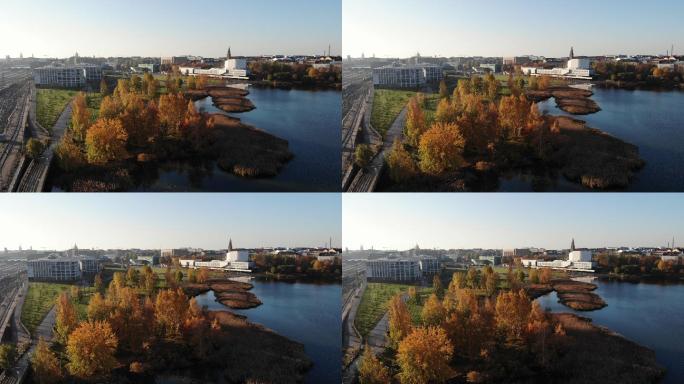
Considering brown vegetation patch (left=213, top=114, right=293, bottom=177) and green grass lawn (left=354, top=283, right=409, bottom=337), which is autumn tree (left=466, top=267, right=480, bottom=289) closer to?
green grass lawn (left=354, top=283, right=409, bottom=337)

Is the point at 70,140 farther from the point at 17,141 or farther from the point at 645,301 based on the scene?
the point at 645,301

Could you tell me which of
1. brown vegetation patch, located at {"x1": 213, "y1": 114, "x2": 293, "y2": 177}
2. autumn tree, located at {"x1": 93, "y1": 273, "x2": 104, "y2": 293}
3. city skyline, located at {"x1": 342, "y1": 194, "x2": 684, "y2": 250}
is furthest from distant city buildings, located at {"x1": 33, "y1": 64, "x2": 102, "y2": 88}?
city skyline, located at {"x1": 342, "y1": 194, "x2": 684, "y2": 250}

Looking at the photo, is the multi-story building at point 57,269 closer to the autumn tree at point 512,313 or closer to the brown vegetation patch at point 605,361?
the autumn tree at point 512,313

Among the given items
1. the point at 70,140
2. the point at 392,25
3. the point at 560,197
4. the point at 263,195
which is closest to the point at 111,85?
the point at 70,140

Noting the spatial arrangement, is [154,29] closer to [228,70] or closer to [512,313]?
[228,70]

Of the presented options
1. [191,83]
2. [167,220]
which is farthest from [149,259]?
[191,83]

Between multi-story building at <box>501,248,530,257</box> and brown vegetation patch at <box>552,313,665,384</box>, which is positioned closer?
brown vegetation patch at <box>552,313,665,384</box>

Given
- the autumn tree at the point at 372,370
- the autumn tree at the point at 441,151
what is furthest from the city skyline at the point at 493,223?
the autumn tree at the point at 372,370
